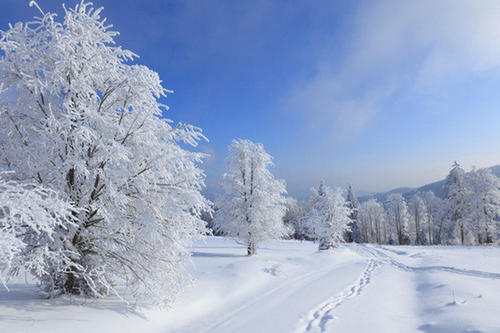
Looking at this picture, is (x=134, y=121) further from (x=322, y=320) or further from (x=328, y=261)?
(x=328, y=261)

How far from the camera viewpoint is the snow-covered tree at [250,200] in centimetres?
2070

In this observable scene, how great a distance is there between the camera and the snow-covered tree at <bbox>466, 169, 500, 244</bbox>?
111 ft

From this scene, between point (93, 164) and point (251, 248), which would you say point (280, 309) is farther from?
point (251, 248)

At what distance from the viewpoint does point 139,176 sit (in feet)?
23.1

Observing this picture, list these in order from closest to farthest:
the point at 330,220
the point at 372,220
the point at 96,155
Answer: the point at 96,155, the point at 330,220, the point at 372,220

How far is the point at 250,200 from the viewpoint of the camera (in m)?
21.1

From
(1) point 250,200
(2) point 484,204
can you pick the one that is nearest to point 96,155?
(1) point 250,200

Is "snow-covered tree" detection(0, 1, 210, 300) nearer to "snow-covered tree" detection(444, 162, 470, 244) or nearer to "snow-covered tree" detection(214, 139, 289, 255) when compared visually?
"snow-covered tree" detection(214, 139, 289, 255)

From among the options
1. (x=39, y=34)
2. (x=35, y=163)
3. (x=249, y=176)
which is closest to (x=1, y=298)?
(x=35, y=163)

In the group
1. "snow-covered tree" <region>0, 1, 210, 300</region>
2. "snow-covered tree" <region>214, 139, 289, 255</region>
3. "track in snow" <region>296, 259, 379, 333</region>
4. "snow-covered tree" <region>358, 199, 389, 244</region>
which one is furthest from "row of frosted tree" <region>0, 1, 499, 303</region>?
"snow-covered tree" <region>358, 199, 389, 244</region>

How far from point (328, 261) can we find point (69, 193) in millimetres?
18132

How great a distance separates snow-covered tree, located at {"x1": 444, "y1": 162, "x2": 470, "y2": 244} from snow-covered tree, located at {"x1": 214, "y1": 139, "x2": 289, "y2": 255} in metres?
31.1

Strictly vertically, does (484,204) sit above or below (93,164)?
below

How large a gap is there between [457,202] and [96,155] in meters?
46.9
